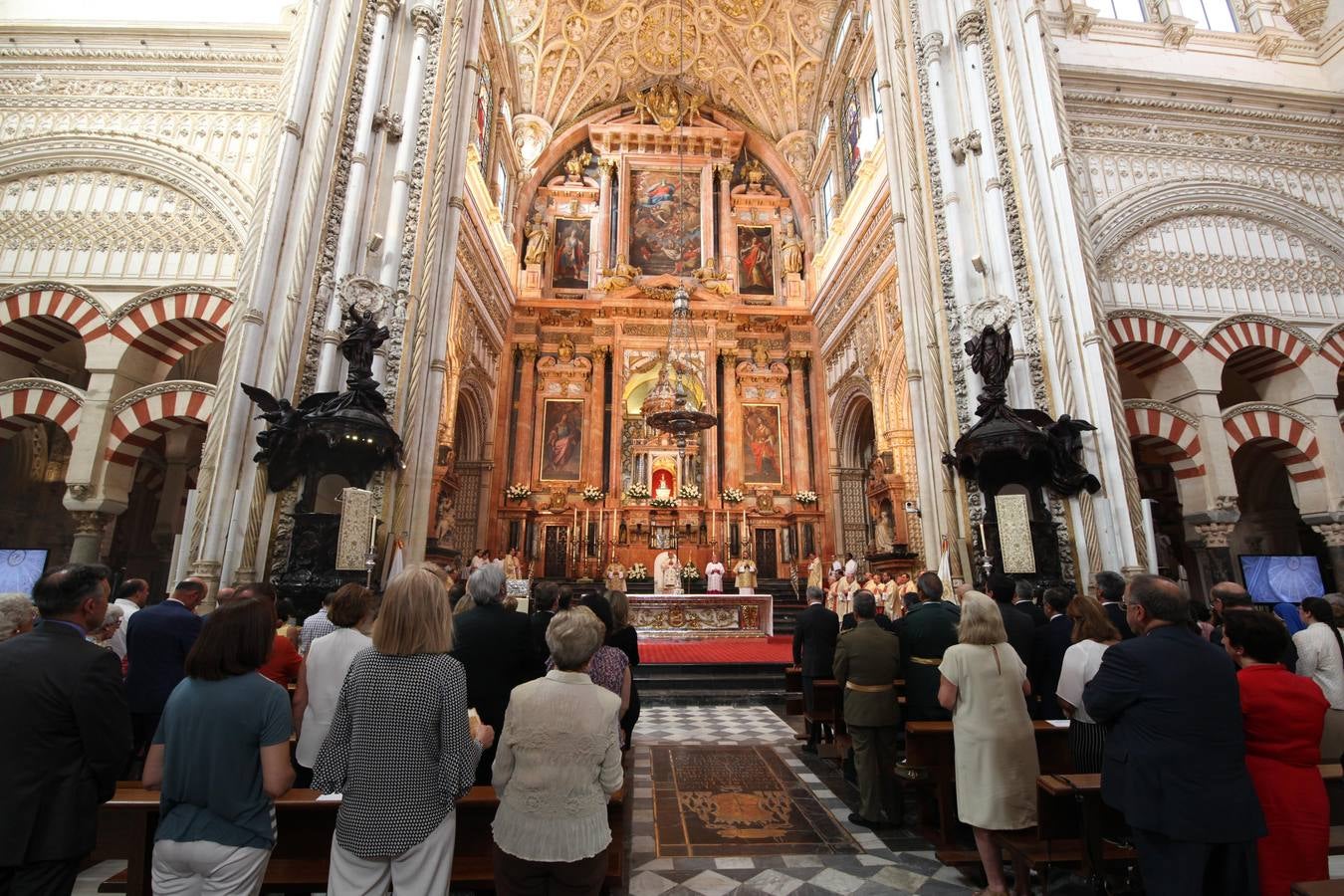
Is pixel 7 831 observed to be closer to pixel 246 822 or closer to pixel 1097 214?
pixel 246 822

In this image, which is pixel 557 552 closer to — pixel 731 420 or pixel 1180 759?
pixel 731 420

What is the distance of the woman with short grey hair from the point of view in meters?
2.49

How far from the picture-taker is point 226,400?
828cm

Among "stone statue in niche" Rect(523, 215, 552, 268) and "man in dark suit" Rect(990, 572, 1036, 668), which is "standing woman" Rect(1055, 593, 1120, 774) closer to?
"man in dark suit" Rect(990, 572, 1036, 668)

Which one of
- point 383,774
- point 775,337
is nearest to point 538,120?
point 775,337

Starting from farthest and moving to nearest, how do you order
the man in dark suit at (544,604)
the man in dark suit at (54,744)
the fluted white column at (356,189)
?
the fluted white column at (356,189), the man in dark suit at (544,604), the man in dark suit at (54,744)

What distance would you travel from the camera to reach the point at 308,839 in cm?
295

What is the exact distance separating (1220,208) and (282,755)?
15252 millimetres

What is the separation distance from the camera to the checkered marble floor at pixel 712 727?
668cm

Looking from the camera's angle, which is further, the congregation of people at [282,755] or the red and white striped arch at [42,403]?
the red and white striped arch at [42,403]

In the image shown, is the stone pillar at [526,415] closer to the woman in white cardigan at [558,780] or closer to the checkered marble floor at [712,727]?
the checkered marble floor at [712,727]

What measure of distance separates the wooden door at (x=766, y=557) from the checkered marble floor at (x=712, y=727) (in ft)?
34.5

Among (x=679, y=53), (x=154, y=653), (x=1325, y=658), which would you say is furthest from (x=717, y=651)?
(x=679, y=53)

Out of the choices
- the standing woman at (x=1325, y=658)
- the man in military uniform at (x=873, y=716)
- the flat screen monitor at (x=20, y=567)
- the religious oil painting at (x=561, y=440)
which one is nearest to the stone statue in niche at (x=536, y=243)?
the religious oil painting at (x=561, y=440)
